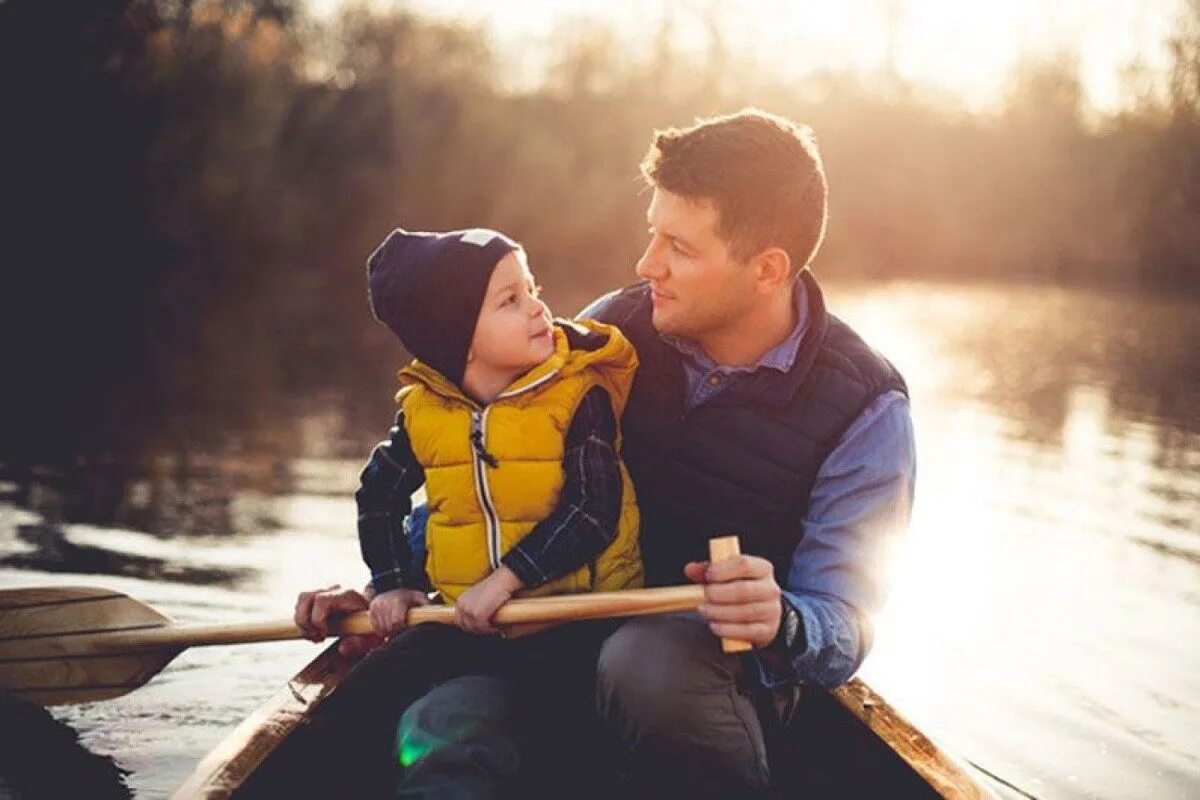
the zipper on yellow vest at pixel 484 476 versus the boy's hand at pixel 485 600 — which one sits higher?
the zipper on yellow vest at pixel 484 476

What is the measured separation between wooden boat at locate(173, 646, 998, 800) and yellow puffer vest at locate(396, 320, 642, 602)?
1.41 feet

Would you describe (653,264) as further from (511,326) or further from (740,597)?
(740,597)

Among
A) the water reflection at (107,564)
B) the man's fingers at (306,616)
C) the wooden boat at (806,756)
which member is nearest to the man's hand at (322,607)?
the man's fingers at (306,616)

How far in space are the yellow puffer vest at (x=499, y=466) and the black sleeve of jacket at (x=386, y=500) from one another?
0.27ft

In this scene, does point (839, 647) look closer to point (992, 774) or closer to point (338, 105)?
point (992, 774)

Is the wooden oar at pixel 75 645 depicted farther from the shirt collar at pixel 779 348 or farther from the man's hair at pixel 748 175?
the man's hair at pixel 748 175

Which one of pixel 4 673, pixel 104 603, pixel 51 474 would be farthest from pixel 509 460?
pixel 51 474

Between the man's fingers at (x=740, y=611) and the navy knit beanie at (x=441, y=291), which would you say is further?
the navy knit beanie at (x=441, y=291)

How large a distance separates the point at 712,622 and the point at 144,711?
225 cm

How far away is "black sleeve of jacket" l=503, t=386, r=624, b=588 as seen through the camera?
257 centimetres

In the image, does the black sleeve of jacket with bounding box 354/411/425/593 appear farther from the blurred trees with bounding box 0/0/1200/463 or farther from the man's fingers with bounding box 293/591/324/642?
the blurred trees with bounding box 0/0/1200/463

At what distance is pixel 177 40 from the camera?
18250 mm

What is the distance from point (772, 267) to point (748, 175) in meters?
0.20

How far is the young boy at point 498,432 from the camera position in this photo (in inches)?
102
